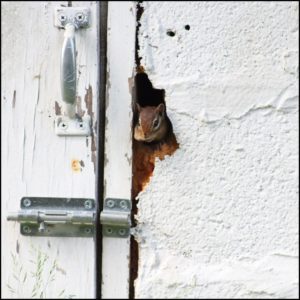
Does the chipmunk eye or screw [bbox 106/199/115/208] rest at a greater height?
the chipmunk eye

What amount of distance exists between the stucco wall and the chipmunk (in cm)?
4

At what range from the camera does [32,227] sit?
1437 mm

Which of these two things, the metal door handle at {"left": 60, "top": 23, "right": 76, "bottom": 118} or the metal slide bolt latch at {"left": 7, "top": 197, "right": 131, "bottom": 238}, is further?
the metal slide bolt latch at {"left": 7, "top": 197, "right": 131, "bottom": 238}

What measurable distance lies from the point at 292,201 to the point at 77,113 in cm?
49

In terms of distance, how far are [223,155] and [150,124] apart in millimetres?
175

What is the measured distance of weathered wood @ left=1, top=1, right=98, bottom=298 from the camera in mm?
1419

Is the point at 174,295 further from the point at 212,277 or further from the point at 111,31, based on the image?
the point at 111,31

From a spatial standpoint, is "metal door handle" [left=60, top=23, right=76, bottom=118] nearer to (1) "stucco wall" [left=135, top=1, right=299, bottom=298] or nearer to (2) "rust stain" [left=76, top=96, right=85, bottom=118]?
(2) "rust stain" [left=76, top=96, right=85, bottom=118]

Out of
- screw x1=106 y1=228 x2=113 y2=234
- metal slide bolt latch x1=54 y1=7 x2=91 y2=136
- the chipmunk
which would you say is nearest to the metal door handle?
metal slide bolt latch x1=54 y1=7 x2=91 y2=136

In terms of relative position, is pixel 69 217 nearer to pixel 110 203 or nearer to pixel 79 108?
pixel 110 203

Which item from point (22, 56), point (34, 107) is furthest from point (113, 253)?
point (22, 56)

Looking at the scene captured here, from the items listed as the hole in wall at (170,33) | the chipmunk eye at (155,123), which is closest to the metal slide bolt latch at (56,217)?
the chipmunk eye at (155,123)

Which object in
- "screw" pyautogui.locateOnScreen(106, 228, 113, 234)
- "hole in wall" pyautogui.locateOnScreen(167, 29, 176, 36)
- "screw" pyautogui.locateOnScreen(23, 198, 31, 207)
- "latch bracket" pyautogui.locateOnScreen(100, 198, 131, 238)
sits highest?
"hole in wall" pyautogui.locateOnScreen(167, 29, 176, 36)

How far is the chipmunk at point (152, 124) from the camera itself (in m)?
1.39
